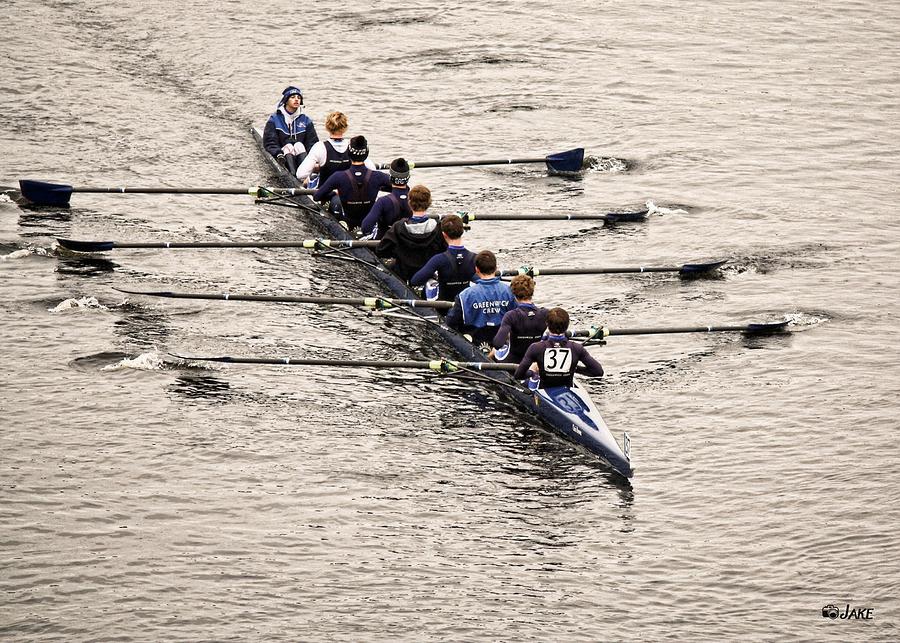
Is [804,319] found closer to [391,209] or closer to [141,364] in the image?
[391,209]

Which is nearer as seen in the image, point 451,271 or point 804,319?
point 451,271

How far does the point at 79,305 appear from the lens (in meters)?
21.8

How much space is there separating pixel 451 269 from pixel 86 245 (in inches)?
297

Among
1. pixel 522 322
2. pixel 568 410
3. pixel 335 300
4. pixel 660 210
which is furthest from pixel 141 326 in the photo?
pixel 660 210

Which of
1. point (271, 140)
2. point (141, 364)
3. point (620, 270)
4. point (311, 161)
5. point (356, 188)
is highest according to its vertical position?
point (271, 140)

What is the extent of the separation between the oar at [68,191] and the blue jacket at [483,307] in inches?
287

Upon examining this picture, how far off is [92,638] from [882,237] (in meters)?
18.5

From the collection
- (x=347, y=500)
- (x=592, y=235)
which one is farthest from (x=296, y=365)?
(x=592, y=235)

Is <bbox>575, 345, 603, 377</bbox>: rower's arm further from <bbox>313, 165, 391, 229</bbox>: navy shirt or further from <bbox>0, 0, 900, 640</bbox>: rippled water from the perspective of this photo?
<bbox>313, 165, 391, 229</bbox>: navy shirt

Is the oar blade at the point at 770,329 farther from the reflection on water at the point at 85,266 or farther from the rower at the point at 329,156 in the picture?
the reflection on water at the point at 85,266

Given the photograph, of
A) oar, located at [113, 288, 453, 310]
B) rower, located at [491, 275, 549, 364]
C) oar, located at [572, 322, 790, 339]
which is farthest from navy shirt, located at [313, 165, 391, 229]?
rower, located at [491, 275, 549, 364]

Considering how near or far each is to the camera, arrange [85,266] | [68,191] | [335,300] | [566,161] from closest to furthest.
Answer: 1. [335,300]
2. [85,266]
3. [68,191]
4. [566,161]

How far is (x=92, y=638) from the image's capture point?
13.7 metres

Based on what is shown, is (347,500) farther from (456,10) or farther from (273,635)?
(456,10)
